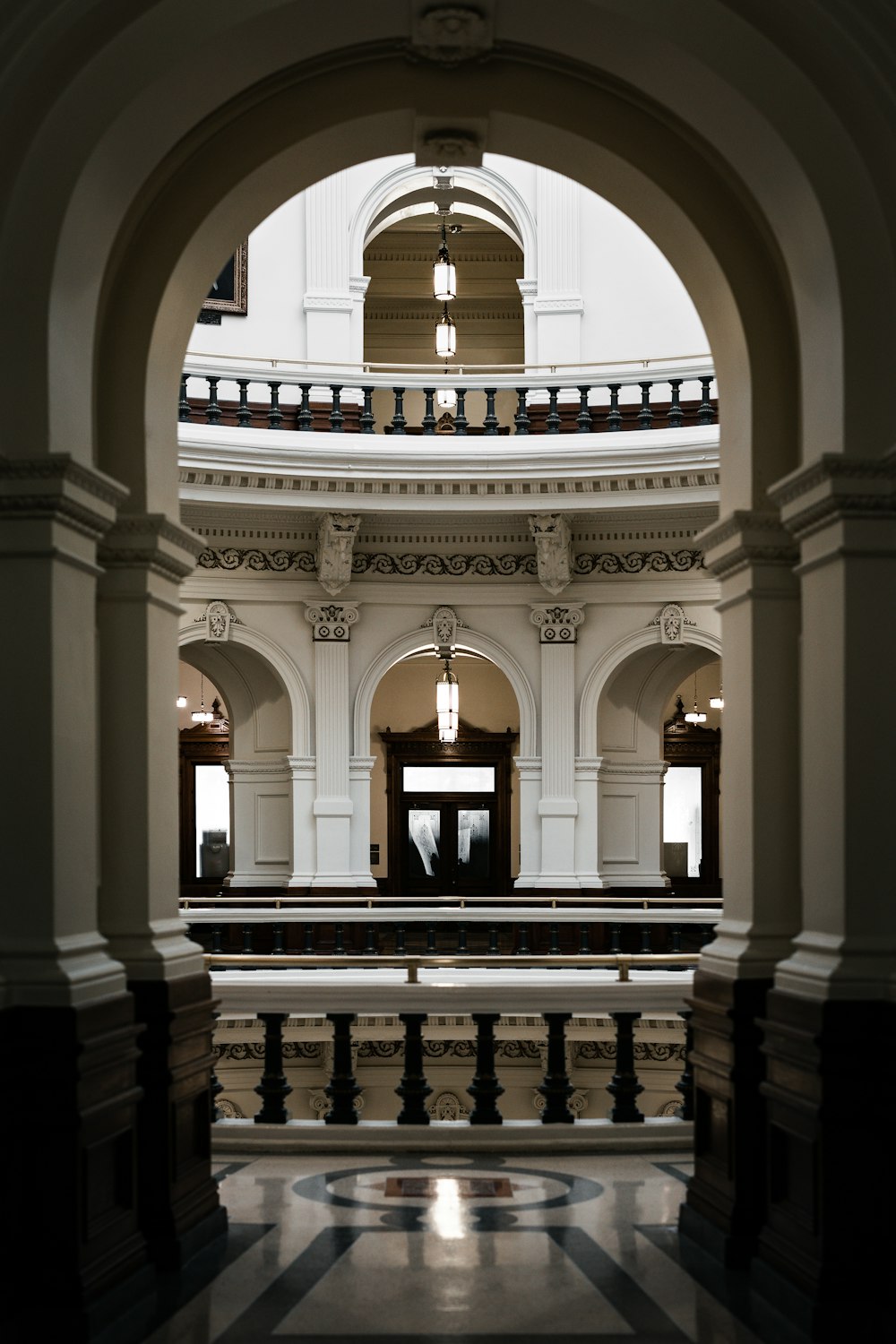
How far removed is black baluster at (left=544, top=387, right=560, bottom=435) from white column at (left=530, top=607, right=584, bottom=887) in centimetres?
192

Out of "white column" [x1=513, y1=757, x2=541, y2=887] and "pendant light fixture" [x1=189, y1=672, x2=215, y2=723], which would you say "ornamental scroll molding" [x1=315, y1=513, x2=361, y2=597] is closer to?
"white column" [x1=513, y1=757, x2=541, y2=887]

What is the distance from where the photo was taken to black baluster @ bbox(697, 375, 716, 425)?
15.7 metres

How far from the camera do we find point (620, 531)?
16719mm

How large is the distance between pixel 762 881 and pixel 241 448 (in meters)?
10.6

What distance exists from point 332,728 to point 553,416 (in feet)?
13.2

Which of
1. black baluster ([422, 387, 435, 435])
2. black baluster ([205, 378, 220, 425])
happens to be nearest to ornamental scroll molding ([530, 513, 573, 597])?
black baluster ([422, 387, 435, 435])

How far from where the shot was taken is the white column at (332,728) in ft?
55.0

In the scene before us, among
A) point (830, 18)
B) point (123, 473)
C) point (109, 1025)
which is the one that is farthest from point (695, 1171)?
point (830, 18)

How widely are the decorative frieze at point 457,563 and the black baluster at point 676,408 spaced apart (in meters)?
1.43

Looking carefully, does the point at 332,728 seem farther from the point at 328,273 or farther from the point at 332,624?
the point at 328,273

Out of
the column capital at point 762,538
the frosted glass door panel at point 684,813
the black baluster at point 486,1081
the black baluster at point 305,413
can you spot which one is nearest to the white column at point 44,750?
the column capital at point 762,538

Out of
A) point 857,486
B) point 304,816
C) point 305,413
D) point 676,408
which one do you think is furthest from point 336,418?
point 857,486

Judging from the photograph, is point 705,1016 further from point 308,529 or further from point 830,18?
point 308,529

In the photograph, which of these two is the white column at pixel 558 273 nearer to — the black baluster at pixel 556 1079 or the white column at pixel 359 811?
the white column at pixel 359 811
